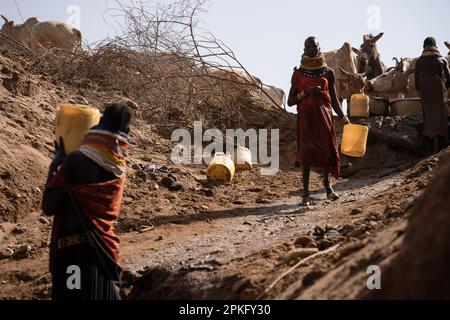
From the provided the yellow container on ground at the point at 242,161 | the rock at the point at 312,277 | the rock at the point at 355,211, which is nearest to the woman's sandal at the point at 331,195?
the rock at the point at 355,211

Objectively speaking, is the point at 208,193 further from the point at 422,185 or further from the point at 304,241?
the point at 304,241

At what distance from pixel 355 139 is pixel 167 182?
2.15m

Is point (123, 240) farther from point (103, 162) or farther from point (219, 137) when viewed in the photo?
point (219, 137)

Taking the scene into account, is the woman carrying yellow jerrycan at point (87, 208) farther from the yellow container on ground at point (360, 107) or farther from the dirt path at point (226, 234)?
the yellow container on ground at point (360, 107)

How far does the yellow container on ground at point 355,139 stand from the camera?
724 centimetres

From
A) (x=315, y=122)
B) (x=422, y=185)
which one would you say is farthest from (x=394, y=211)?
(x=315, y=122)

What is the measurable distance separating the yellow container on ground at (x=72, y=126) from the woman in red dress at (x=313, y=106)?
3227mm

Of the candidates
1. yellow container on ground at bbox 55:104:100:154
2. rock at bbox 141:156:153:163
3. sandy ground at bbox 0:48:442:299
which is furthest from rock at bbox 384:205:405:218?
rock at bbox 141:156:153:163

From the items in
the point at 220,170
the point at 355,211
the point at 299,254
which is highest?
the point at 220,170

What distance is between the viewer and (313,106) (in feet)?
22.3

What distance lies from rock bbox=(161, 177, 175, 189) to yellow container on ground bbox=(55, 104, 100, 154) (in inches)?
156

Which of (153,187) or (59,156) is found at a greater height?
(59,156)
